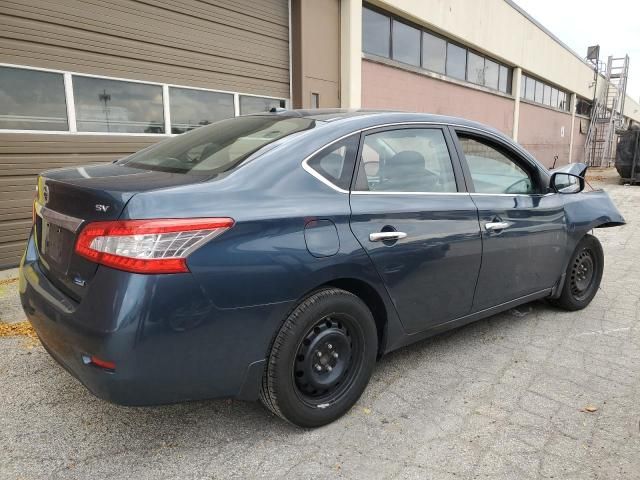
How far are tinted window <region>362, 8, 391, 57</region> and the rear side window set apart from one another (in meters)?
8.28

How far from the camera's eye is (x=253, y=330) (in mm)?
2100

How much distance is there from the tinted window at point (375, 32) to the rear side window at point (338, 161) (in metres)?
8.28

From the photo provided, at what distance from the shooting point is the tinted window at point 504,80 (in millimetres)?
17291

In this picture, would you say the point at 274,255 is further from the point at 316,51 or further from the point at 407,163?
the point at 316,51

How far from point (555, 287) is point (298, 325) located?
8.74 feet

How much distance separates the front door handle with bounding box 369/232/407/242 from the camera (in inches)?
98.2

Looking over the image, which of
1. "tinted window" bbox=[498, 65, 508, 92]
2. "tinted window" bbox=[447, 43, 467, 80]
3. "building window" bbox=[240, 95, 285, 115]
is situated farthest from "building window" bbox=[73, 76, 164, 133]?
"tinted window" bbox=[498, 65, 508, 92]

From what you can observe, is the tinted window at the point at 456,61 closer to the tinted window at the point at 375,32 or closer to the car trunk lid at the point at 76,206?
the tinted window at the point at 375,32

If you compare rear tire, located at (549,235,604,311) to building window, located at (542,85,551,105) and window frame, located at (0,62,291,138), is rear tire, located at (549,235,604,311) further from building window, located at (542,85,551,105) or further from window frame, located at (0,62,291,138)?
building window, located at (542,85,551,105)

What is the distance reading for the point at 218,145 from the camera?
2676mm

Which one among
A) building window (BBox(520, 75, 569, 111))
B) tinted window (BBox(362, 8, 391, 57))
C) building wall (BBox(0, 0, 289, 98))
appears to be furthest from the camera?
building window (BBox(520, 75, 569, 111))

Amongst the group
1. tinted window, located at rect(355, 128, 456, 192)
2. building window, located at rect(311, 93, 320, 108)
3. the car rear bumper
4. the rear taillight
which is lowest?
the car rear bumper

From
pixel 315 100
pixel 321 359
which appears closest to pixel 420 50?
pixel 315 100

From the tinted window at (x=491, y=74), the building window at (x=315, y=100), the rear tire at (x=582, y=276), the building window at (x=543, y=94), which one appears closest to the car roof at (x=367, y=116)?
the rear tire at (x=582, y=276)
